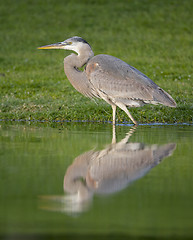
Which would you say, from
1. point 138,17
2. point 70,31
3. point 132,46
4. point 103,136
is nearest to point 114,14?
point 138,17

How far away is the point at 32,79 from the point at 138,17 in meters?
11.6

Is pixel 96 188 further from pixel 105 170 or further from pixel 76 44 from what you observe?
pixel 76 44

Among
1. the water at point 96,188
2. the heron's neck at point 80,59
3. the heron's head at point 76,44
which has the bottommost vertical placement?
the water at point 96,188

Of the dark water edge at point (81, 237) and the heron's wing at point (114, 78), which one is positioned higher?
the heron's wing at point (114, 78)

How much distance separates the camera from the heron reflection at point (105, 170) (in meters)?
4.30

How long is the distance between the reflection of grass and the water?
15.0 feet

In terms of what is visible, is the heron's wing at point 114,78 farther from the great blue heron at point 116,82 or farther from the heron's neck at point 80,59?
the heron's neck at point 80,59

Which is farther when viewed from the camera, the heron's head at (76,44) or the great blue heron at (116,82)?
the heron's head at (76,44)

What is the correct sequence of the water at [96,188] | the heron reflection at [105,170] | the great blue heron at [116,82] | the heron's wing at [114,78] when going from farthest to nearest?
the heron's wing at [114,78]
the great blue heron at [116,82]
the heron reflection at [105,170]
the water at [96,188]

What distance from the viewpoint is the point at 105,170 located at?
18.1 feet

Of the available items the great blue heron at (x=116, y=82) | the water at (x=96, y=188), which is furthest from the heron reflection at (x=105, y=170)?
the great blue heron at (x=116, y=82)

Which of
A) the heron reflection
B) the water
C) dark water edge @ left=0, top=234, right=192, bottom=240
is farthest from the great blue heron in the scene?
dark water edge @ left=0, top=234, right=192, bottom=240

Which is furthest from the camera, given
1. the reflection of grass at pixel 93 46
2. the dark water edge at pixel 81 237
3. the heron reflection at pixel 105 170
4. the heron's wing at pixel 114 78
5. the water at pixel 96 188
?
the reflection of grass at pixel 93 46

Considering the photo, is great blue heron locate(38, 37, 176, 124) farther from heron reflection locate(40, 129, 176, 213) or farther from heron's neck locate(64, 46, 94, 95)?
heron reflection locate(40, 129, 176, 213)
